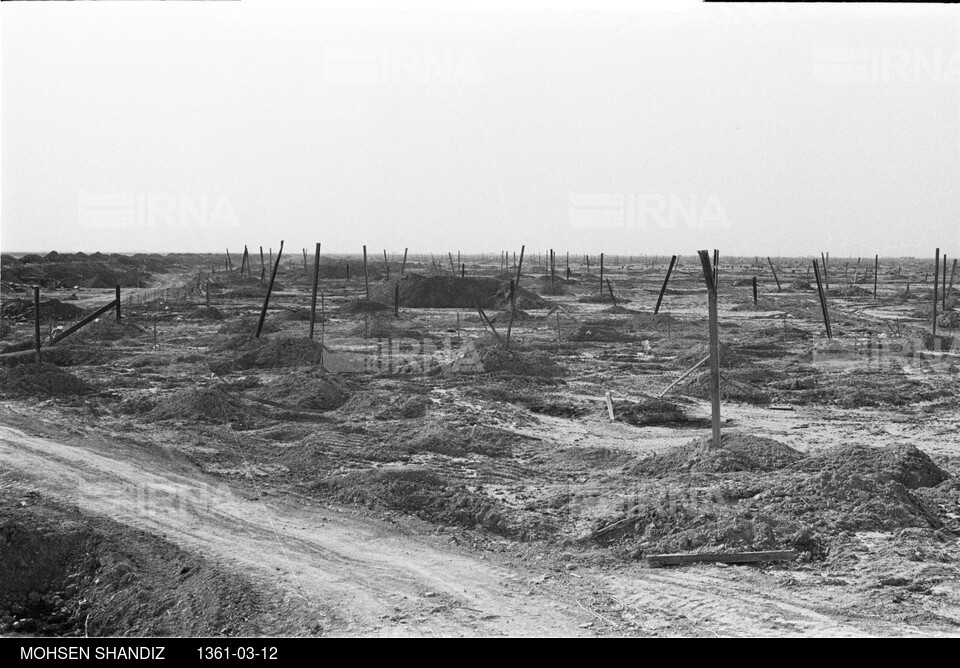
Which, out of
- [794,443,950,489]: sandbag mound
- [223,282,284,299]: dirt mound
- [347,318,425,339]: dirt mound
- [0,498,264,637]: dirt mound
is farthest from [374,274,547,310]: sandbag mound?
[0,498,264,637]: dirt mound

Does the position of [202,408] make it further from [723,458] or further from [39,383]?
[723,458]

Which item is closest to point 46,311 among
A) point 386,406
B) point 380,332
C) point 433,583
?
point 380,332

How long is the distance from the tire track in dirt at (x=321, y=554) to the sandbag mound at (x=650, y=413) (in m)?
5.62

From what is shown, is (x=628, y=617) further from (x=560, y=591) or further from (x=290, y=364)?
(x=290, y=364)

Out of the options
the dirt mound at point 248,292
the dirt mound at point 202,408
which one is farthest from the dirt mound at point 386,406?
the dirt mound at point 248,292

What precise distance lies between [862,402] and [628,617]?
919 cm

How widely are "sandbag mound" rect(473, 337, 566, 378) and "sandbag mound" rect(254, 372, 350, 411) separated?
3.05 m

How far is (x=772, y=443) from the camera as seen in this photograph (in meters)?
9.49

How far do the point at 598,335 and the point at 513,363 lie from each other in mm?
6421

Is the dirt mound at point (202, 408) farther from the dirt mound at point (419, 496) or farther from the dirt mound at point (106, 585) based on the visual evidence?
the dirt mound at point (106, 585)

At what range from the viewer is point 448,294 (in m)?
37.3

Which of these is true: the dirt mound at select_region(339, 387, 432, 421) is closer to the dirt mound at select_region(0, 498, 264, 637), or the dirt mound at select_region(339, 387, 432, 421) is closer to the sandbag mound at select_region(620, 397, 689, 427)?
the sandbag mound at select_region(620, 397, 689, 427)

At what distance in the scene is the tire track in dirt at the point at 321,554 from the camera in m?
5.65

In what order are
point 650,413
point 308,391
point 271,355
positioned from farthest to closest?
point 271,355
point 308,391
point 650,413
